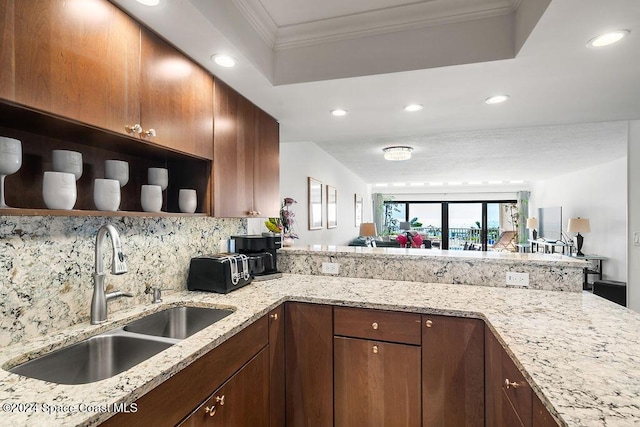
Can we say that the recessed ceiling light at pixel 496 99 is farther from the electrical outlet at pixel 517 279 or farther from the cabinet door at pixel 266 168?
the cabinet door at pixel 266 168

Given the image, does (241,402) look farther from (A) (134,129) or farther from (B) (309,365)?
(A) (134,129)

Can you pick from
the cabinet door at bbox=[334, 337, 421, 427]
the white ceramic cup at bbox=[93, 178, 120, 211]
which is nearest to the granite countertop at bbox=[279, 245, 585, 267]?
the cabinet door at bbox=[334, 337, 421, 427]

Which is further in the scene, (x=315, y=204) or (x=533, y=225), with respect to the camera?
(x=533, y=225)

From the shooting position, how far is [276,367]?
1.72 m

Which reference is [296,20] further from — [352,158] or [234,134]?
[352,158]

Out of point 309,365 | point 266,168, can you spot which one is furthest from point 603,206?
point 309,365

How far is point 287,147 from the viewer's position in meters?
3.85

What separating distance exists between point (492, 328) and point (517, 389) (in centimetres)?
30

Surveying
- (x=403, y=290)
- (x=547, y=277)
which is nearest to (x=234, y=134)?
(x=403, y=290)

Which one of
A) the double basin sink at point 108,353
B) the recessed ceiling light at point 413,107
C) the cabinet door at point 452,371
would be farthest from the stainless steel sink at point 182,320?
the recessed ceiling light at point 413,107

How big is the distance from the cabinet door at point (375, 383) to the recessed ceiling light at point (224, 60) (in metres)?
1.59

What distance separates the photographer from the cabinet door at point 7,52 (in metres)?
0.85

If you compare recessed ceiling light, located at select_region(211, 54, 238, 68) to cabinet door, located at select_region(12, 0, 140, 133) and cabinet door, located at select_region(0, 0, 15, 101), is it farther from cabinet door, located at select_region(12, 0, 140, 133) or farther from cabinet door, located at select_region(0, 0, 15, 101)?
cabinet door, located at select_region(0, 0, 15, 101)

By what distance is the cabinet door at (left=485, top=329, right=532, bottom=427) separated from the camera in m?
1.04
